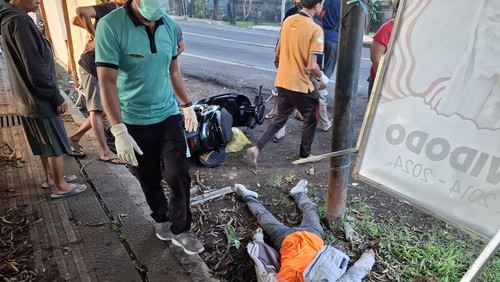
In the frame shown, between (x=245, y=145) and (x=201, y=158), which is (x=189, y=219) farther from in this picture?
(x=245, y=145)

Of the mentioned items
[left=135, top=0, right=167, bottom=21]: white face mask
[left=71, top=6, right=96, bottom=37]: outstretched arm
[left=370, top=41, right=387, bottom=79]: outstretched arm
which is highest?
[left=135, top=0, right=167, bottom=21]: white face mask

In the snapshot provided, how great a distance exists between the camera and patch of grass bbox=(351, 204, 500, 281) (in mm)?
2584

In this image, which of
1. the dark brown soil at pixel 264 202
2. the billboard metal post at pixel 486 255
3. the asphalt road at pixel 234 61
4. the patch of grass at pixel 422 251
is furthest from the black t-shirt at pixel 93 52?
the billboard metal post at pixel 486 255

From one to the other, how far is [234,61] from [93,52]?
6.68 m

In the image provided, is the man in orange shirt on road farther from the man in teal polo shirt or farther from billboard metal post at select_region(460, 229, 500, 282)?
billboard metal post at select_region(460, 229, 500, 282)

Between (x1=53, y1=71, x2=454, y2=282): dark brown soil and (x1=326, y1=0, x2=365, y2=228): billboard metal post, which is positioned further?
(x1=53, y1=71, x2=454, y2=282): dark brown soil

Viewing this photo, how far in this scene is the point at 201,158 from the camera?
4.08m

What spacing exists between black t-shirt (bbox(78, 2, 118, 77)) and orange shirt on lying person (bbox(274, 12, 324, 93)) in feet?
6.06

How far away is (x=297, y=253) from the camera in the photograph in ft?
7.87

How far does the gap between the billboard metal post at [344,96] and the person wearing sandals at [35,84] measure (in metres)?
2.35

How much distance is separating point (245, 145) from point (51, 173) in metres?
Result: 2.30

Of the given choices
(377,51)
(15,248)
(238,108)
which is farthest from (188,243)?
(377,51)

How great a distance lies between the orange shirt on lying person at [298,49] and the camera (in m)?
3.61

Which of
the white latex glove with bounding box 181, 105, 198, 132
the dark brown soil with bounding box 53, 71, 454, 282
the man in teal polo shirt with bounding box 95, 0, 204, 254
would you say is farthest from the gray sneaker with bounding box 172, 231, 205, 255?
the white latex glove with bounding box 181, 105, 198, 132
